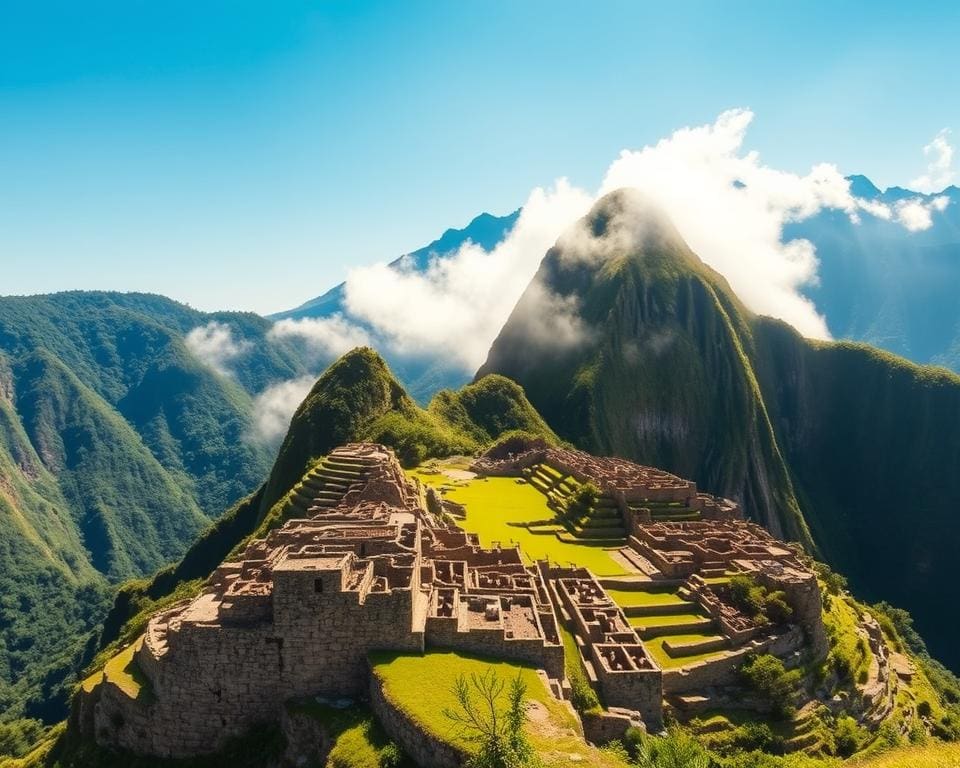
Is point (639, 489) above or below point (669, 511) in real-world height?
above

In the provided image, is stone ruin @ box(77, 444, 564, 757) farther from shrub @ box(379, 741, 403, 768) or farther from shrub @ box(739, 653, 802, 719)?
shrub @ box(739, 653, 802, 719)

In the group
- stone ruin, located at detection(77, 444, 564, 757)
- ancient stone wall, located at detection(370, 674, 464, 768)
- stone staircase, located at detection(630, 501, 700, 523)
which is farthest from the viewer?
stone staircase, located at detection(630, 501, 700, 523)

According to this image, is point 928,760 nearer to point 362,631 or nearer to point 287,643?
point 362,631

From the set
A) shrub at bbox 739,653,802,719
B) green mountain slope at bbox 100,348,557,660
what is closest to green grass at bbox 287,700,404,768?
shrub at bbox 739,653,802,719

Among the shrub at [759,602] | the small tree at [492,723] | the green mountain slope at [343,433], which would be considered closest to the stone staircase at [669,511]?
the shrub at [759,602]

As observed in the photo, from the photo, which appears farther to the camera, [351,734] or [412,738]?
[351,734]

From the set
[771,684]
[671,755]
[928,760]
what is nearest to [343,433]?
[771,684]
